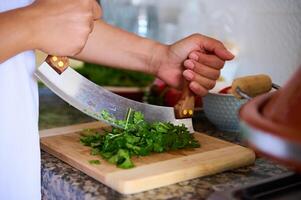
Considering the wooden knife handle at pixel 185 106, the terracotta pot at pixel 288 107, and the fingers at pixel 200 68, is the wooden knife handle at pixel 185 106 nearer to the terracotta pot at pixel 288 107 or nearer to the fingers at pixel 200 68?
the fingers at pixel 200 68

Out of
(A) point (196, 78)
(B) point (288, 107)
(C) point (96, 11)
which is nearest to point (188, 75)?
(A) point (196, 78)

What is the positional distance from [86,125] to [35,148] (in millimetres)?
242

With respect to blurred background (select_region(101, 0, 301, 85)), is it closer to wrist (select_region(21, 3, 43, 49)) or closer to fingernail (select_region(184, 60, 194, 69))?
fingernail (select_region(184, 60, 194, 69))

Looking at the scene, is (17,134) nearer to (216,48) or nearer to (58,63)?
(58,63)

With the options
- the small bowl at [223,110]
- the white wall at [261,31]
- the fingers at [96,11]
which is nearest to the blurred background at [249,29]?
the white wall at [261,31]

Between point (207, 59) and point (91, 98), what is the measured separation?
255 millimetres

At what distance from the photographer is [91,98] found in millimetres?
890

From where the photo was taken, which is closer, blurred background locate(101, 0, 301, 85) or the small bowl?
the small bowl

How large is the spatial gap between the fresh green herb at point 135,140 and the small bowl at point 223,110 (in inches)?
6.2

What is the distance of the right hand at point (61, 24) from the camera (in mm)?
746

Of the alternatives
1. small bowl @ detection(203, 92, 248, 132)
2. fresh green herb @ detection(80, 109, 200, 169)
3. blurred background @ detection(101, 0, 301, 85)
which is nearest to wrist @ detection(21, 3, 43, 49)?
fresh green herb @ detection(80, 109, 200, 169)

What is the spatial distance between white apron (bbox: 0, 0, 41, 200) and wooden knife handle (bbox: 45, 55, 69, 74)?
0.06 metres

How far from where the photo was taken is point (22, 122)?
84cm

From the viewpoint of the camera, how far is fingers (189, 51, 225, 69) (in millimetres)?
963
